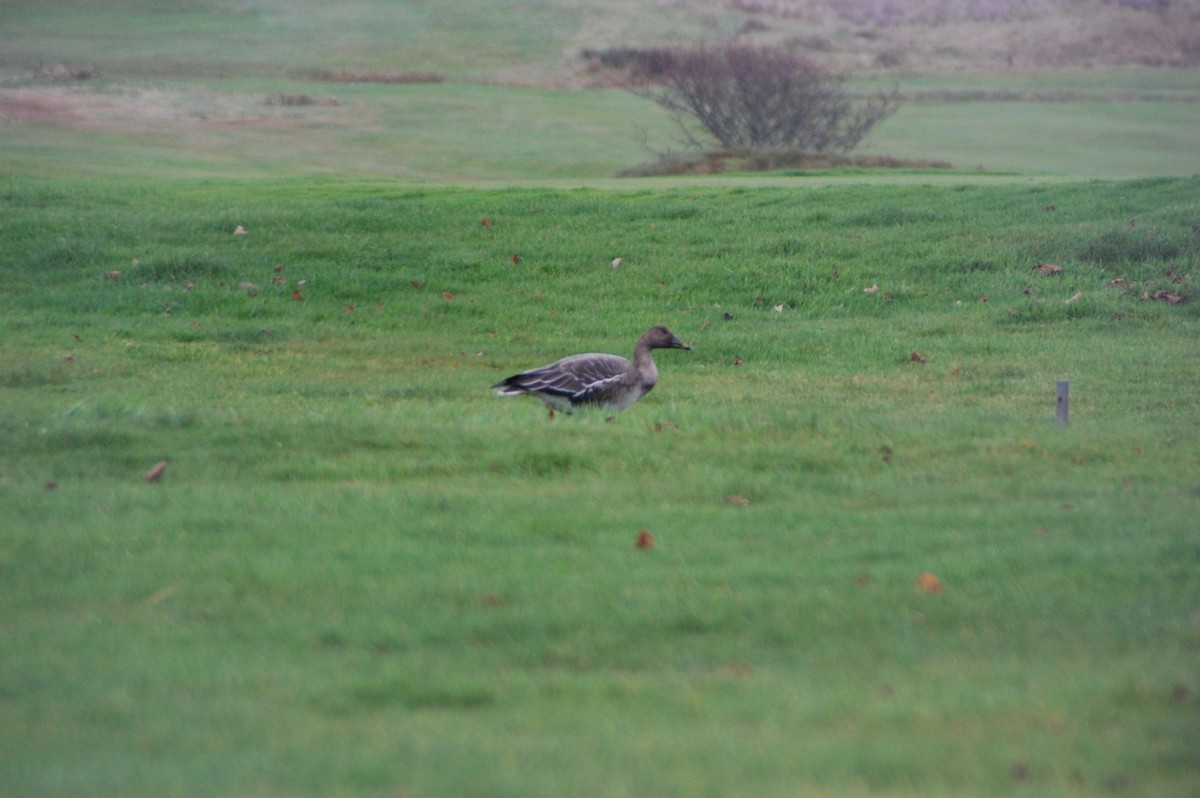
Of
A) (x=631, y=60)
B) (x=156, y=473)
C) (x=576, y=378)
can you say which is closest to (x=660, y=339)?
(x=576, y=378)

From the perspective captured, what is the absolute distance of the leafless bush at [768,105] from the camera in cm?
4259

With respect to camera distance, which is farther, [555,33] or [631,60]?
[555,33]

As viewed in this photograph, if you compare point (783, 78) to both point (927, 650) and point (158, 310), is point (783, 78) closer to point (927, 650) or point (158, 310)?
point (158, 310)

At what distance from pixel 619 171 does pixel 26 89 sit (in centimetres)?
2287

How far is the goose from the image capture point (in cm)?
1052

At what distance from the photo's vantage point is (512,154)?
146 ft

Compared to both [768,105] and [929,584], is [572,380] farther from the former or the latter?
[768,105]

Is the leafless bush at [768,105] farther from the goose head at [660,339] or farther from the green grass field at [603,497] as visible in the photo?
the goose head at [660,339]

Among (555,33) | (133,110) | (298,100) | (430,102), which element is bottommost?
(133,110)

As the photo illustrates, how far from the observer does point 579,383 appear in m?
10.5

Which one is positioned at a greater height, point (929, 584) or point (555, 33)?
Result: point (555, 33)

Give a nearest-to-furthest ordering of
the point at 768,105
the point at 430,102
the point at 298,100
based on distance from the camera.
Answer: the point at 768,105, the point at 298,100, the point at 430,102

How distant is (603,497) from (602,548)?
3.24 ft

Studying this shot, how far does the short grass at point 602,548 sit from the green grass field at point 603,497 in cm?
3
